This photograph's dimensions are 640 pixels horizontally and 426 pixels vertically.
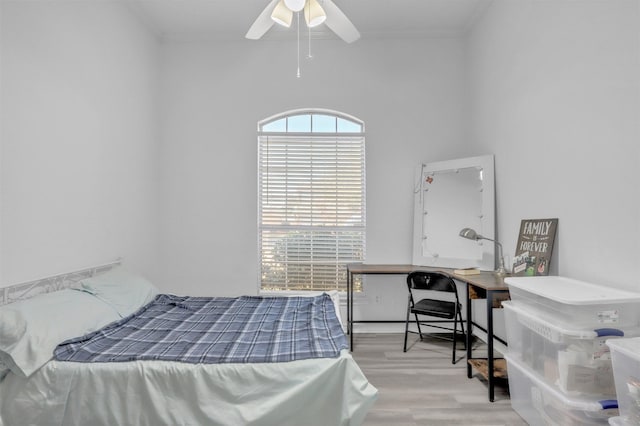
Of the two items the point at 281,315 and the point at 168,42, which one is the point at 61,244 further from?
the point at 168,42

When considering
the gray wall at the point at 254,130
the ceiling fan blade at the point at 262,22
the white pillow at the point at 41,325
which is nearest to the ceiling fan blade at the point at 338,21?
the ceiling fan blade at the point at 262,22

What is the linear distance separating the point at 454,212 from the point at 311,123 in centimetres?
191

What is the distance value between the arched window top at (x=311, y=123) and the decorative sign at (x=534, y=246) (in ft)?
6.89

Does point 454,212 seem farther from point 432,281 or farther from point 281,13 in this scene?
point 281,13

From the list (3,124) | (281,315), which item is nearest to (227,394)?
(281,315)

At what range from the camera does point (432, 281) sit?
3.34 meters

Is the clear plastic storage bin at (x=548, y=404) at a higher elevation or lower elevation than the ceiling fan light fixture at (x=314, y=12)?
lower

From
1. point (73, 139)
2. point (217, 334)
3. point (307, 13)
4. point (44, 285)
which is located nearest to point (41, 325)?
point (44, 285)

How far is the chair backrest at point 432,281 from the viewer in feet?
10.7

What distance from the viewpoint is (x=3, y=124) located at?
2.08m

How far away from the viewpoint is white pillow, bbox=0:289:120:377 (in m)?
1.76

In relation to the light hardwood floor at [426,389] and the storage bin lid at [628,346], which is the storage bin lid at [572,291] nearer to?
the storage bin lid at [628,346]

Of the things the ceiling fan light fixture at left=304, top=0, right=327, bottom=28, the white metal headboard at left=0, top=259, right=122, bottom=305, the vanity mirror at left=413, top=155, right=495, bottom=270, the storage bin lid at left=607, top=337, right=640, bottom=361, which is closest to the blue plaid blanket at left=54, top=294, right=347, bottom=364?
the white metal headboard at left=0, top=259, right=122, bottom=305

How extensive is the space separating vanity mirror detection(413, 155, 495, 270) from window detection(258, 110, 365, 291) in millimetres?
676
